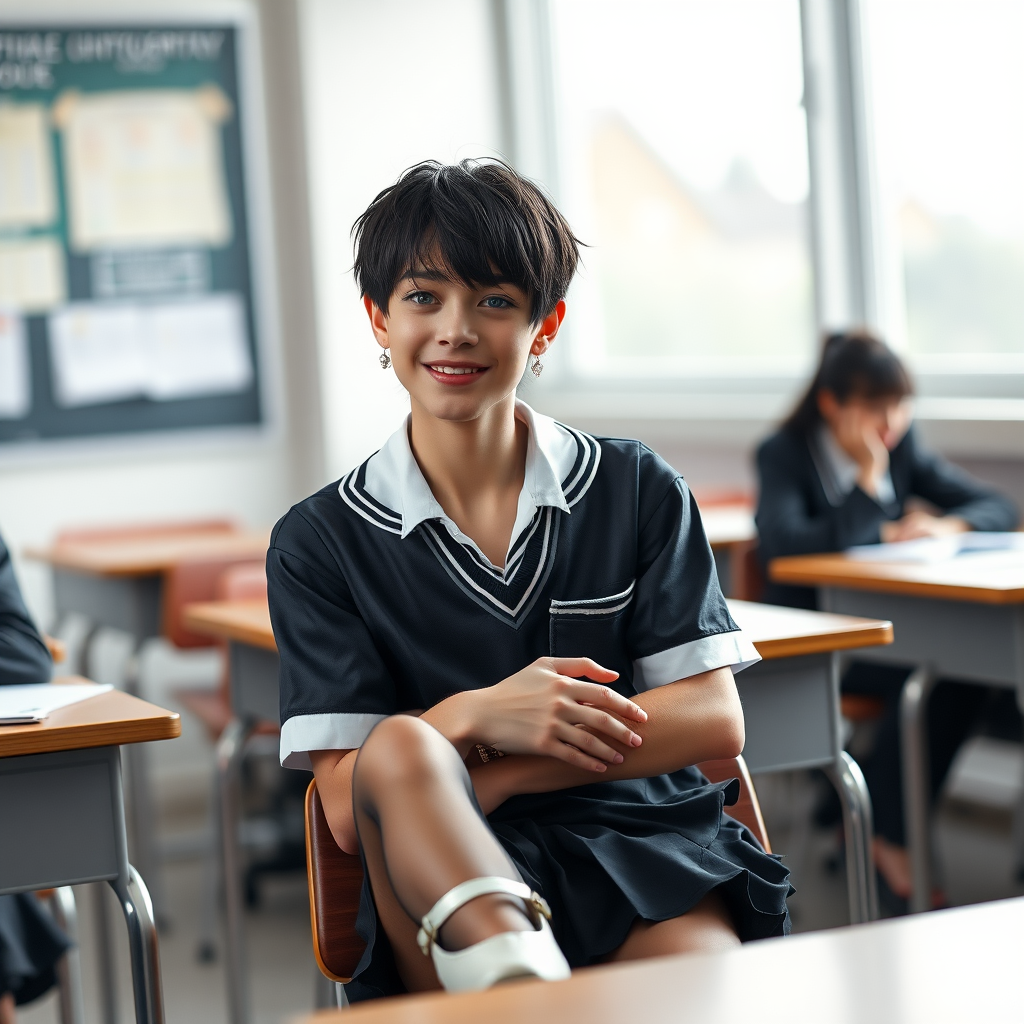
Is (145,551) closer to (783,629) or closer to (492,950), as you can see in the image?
(783,629)

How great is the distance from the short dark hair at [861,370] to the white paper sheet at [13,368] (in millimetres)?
2506

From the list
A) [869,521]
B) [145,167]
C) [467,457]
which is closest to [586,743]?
[467,457]

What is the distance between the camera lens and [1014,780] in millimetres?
3715

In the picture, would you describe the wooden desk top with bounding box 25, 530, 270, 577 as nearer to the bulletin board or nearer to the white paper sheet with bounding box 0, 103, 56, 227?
the bulletin board

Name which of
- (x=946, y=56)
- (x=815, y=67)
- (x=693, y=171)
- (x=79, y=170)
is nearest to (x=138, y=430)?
(x=79, y=170)

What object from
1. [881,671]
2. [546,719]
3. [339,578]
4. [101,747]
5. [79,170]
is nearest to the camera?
[546,719]

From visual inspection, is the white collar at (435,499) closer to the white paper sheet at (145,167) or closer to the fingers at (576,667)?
the fingers at (576,667)

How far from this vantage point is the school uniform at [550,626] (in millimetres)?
1489

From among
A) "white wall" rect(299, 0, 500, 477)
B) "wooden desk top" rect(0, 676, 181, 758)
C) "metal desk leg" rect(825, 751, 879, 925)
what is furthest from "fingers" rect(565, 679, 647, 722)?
"white wall" rect(299, 0, 500, 477)

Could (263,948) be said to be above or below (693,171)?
below

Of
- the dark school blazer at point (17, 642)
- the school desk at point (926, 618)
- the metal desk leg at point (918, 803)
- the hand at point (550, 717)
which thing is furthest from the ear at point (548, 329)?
the metal desk leg at point (918, 803)

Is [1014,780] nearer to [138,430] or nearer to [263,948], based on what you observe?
[263,948]

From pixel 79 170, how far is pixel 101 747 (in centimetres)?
336

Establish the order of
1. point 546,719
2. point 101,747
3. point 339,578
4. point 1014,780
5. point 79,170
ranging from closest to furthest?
point 546,719 < point 339,578 < point 101,747 < point 1014,780 < point 79,170
